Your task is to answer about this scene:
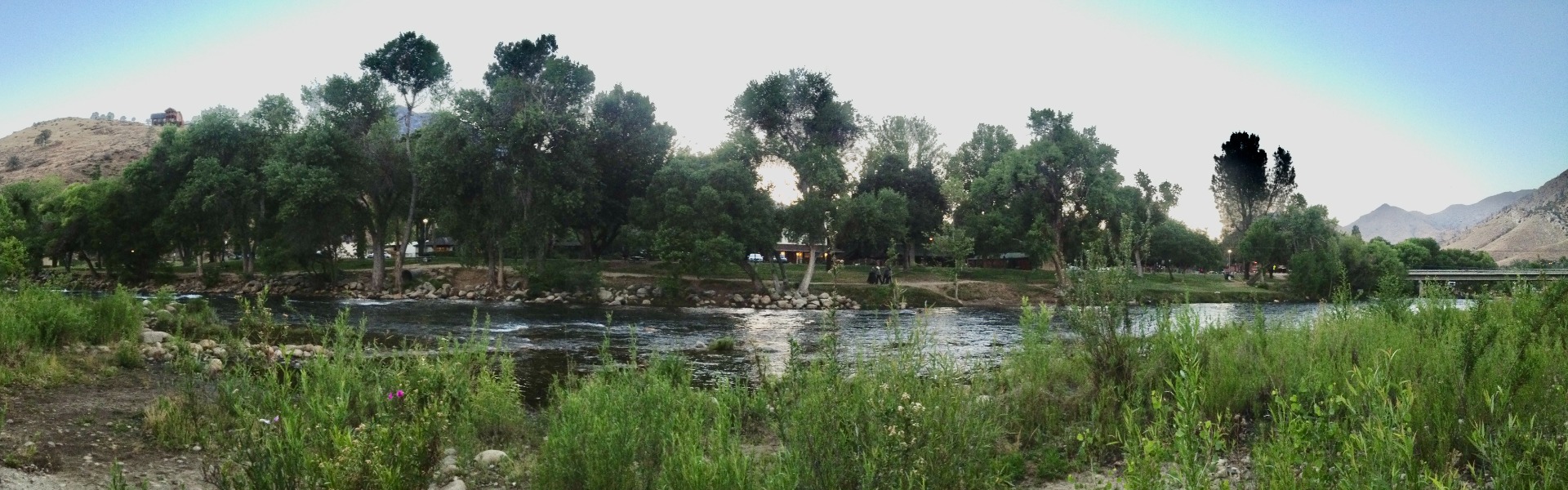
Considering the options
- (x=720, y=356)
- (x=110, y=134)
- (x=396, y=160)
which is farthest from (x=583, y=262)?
(x=110, y=134)

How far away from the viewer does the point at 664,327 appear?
3020 centimetres

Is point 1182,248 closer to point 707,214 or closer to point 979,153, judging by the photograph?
point 979,153

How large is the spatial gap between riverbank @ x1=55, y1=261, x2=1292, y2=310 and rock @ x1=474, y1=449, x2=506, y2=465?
35688mm

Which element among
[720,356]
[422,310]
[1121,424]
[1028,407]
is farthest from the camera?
[422,310]

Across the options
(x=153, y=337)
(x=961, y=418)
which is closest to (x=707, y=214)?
(x=153, y=337)

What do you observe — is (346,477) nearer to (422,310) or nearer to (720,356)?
(720,356)

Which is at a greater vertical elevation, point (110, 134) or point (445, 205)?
point (110, 134)

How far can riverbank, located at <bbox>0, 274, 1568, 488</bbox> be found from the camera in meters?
4.75

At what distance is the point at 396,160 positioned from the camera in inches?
2009

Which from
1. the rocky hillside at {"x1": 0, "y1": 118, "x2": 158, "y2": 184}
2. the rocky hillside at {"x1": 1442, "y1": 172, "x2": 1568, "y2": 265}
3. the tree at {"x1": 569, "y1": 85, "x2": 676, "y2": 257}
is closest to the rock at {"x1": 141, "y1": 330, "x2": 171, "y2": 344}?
the tree at {"x1": 569, "y1": 85, "x2": 676, "y2": 257}

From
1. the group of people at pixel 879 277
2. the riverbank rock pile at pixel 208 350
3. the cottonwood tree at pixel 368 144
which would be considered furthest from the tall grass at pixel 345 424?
the cottonwood tree at pixel 368 144

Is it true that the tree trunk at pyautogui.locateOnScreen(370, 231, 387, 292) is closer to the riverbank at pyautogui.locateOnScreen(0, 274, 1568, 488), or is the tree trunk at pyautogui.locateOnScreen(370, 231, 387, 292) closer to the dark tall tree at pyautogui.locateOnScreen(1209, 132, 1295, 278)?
the riverbank at pyautogui.locateOnScreen(0, 274, 1568, 488)

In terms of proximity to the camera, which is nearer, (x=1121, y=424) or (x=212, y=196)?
(x=1121, y=424)

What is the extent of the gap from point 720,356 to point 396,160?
1538 inches
